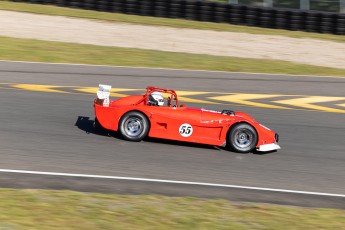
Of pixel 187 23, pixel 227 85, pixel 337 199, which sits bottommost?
pixel 337 199

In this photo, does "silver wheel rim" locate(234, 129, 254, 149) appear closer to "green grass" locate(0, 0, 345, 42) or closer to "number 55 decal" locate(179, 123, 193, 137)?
"number 55 decal" locate(179, 123, 193, 137)

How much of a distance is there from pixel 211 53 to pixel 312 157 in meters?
9.79

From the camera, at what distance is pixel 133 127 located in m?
12.0

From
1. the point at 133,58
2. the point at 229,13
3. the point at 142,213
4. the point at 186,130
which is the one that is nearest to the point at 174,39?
the point at 229,13

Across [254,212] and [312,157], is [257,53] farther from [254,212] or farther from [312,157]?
[254,212]

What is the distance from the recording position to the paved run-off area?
21.8 m

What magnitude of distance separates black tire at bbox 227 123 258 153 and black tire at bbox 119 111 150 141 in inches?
53.8

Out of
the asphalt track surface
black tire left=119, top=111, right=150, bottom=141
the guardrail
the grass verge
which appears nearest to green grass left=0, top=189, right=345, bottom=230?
the asphalt track surface

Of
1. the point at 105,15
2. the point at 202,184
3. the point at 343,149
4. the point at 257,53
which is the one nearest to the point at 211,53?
the point at 257,53

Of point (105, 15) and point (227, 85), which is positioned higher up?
point (105, 15)

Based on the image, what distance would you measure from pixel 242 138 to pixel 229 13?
13.7m

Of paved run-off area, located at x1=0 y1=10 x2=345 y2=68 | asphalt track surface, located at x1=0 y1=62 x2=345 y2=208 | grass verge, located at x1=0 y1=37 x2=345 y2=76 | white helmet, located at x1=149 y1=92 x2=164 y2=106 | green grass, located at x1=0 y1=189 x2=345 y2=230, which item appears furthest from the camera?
paved run-off area, located at x1=0 y1=10 x2=345 y2=68

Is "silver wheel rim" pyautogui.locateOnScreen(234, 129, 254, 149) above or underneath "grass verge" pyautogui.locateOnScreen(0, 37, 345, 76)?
underneath

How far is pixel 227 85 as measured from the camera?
17.4 metres
